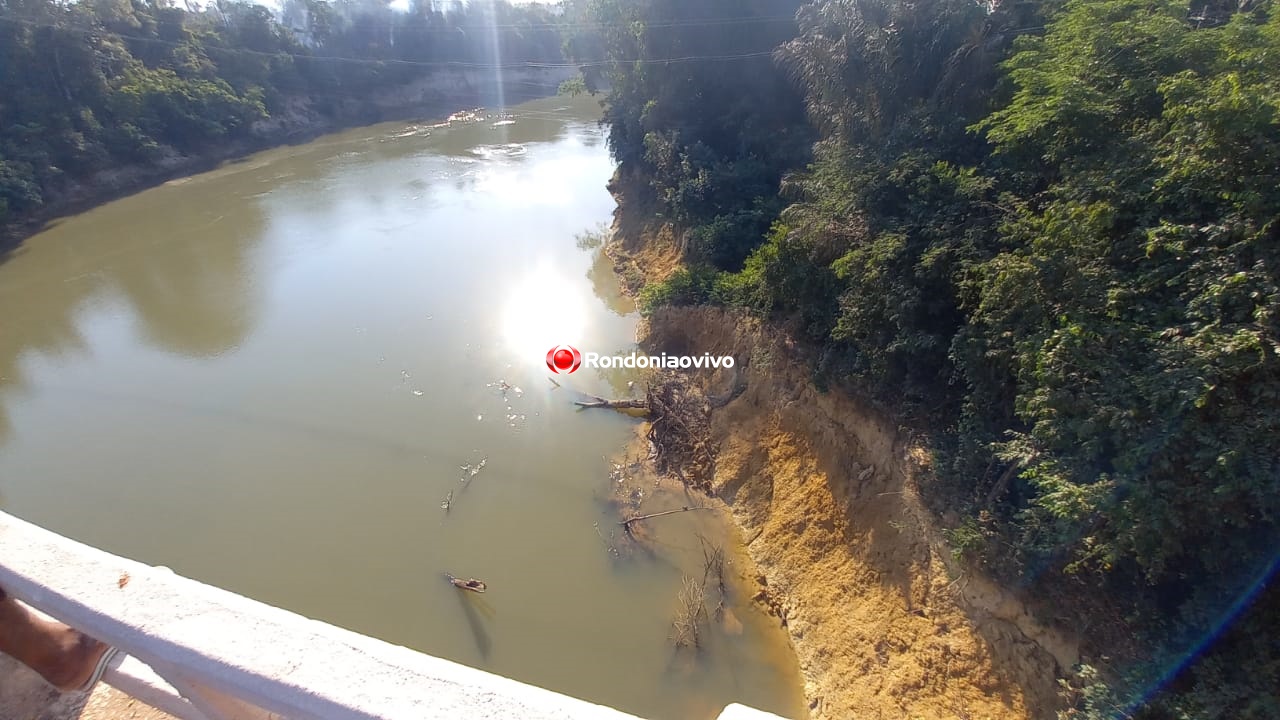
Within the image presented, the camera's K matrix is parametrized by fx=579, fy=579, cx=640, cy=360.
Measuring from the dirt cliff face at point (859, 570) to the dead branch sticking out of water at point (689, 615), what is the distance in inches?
34.2

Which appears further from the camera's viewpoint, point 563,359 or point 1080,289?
point 563,359

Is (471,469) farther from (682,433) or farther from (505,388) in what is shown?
(682,433)

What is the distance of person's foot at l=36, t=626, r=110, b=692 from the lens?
6.68 ft

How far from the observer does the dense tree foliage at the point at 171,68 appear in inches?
881

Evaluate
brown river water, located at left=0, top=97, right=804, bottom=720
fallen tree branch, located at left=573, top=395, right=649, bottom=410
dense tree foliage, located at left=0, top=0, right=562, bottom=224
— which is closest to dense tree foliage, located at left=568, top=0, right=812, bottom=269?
brown river water, located at left=0, top=97, right=804, bottom=720

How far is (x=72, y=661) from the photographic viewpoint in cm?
206

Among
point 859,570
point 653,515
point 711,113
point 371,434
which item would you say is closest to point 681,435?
point 653,515

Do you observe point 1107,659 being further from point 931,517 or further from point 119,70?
point 119,70

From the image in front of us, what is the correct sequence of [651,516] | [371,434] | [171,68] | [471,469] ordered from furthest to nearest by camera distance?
[171,68]
[371,434]
[471,469]
[651,516]

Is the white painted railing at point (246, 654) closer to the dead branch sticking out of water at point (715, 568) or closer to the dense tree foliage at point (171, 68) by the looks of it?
the dead branch sticking out of water at point (715, 568)

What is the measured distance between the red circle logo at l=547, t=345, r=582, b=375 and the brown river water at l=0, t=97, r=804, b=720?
26 cm

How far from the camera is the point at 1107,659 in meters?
4.64

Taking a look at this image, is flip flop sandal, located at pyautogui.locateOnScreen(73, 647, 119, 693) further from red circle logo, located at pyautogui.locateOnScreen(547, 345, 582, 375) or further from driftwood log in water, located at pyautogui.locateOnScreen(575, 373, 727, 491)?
red circle logo, located at pyautogui.locateOnScreen(547, 345, 582, 375)

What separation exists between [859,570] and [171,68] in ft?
127
